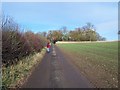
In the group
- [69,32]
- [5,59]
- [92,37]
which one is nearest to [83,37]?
[92,37]

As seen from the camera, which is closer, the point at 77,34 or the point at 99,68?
the point at 99,68

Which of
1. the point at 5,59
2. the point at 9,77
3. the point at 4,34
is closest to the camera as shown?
the point at 9,77

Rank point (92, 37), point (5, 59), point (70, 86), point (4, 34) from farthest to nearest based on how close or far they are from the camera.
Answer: point (92, 37) → point (5, 59) → point (4, 34) → point (70, 86)

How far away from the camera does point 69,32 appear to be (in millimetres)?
180750

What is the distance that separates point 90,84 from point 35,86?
8.79ft

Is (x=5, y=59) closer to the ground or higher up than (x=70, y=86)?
higher up

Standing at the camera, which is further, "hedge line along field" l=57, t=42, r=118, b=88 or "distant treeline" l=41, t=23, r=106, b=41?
"distant treeline" l=41, t=23, r=106, b=41

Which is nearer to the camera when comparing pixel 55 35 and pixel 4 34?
pixel 4 34

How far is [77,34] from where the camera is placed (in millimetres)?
163250

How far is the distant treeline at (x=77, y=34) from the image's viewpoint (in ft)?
527

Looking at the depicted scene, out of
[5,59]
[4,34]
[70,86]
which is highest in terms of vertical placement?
[4,34]

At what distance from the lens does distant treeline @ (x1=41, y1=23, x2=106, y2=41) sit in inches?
6324

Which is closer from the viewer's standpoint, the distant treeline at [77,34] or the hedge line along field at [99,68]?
the hedge line along field at [99,68]

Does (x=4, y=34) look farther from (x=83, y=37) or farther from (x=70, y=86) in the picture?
(x=83, y=37)
